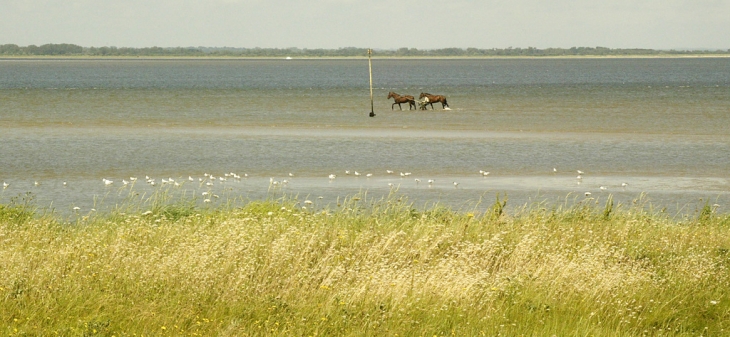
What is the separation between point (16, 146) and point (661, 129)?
88.9 ft

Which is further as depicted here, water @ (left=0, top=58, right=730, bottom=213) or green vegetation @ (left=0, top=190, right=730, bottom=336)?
water @ (left=0, top=58, right=730, bottom=213)

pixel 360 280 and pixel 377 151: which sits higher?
pixel 360 280

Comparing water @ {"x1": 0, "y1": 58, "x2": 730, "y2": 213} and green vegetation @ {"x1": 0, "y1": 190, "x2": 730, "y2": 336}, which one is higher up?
green vegetation @ {"x1": 0, "y1": 190, "x2": 730, "y2": 336}

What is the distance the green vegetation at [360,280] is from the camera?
9.11m

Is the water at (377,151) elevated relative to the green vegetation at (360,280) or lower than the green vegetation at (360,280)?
lower

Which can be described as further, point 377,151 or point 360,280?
point 377,151

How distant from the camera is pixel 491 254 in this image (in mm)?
11906

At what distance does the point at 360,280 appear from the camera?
1045cm

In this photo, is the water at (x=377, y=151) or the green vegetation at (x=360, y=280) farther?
the water at (x=377, y=151)

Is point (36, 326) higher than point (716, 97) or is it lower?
higher

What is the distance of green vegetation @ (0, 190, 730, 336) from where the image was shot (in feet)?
29.9

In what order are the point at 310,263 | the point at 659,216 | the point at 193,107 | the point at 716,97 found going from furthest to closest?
the point at 716,97, the point at 193,107, the point at 659,216, the point at 310,263

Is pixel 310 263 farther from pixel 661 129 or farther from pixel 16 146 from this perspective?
pixel 661 129

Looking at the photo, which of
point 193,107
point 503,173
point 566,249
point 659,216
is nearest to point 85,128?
point 193,107
